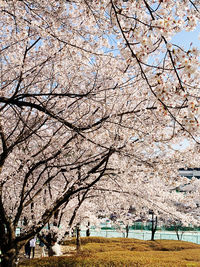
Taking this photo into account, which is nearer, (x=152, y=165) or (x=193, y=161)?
(x=152, y=165)

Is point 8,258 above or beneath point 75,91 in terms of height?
beneath

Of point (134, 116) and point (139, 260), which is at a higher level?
point (134, 116)

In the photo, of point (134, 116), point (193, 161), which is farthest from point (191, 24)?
point (193, 161)

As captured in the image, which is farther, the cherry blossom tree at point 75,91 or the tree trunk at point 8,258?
the tree trunk at point 8,258

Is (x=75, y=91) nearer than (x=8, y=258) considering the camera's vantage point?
No

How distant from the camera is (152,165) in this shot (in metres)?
5.36

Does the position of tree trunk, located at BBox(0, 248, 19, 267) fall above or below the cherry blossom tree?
below

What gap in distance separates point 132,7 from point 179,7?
47 cm

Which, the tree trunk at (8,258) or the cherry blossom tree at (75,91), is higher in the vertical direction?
the cherry blossom tree at (75,91)

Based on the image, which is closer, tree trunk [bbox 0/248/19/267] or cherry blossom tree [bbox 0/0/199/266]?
cherry blossom tree [bbox 0/0/199/266]

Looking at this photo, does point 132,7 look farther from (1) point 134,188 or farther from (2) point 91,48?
(1) point 134,188

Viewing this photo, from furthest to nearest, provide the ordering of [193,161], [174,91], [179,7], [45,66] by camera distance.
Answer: [193,161]
[45,66]
[179,7]
[174,91]

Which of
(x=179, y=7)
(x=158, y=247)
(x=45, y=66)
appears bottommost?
(x=158, y=247)

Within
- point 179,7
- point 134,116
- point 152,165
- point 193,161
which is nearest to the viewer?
point 179,7
